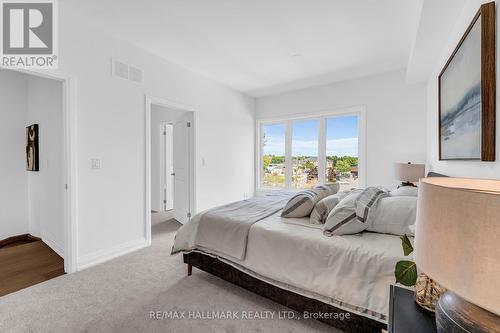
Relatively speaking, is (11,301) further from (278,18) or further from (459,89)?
(459,89)

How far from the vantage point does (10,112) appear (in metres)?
3.46

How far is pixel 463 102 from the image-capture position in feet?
5.21

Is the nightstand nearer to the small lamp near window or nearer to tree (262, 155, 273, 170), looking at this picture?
the small lamp near window

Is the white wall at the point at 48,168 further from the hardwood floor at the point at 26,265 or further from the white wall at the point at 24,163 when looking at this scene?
the hardwood floor at the point at 26,265

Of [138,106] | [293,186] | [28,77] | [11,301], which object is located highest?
[28,77]

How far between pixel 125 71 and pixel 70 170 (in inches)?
53.4

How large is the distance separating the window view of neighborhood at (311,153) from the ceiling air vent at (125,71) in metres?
2.97

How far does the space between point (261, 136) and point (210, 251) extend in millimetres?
3625

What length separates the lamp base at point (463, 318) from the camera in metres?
0.56

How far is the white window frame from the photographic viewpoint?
4.05 m

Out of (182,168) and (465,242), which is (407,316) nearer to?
(465,242)

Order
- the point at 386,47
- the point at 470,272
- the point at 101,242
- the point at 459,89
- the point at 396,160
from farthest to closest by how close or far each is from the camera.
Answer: the point at 396,160, the point at 386,47, the point at 101,242, the point at 459,89, the point at 470,272

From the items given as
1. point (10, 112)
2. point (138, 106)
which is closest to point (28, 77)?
Answer: point (10, 112)

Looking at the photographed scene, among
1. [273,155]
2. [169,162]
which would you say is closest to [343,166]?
[273,155]
